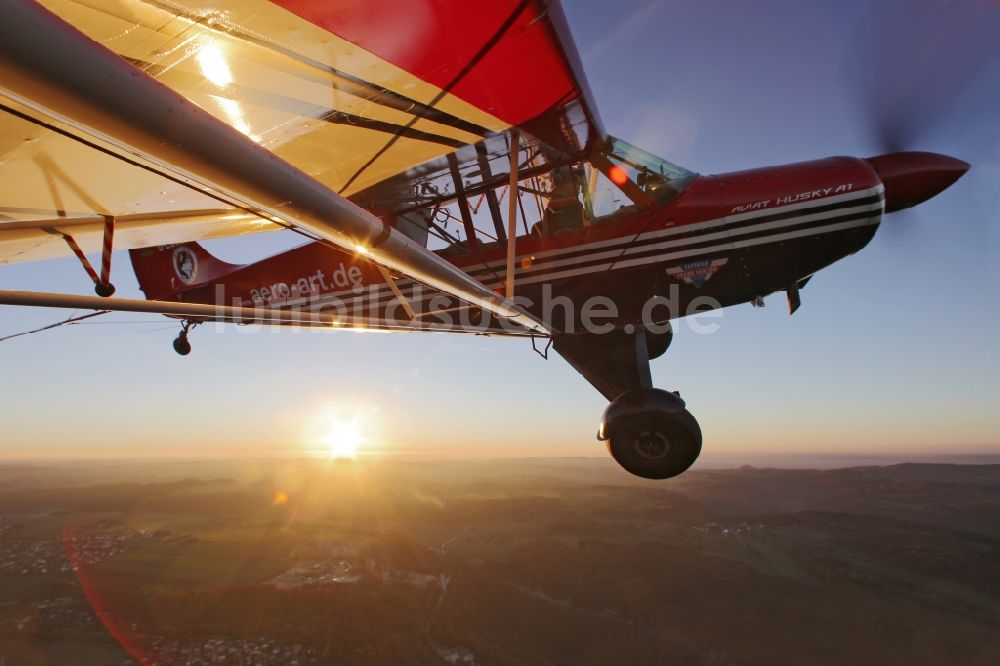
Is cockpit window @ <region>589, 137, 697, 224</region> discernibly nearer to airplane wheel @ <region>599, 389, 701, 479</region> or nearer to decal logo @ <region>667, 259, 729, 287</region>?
decal logo @ <region>667, 259, 729, 287</region>

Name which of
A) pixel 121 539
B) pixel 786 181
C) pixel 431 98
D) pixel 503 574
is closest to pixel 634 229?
pixel 786 181

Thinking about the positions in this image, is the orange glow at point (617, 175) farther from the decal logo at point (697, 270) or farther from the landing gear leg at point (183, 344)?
the landing gear leg at point (183, 344)

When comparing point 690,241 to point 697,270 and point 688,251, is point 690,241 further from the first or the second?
point 697,270

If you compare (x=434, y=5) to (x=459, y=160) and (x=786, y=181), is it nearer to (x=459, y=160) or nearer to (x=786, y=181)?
(x=459, y=160)

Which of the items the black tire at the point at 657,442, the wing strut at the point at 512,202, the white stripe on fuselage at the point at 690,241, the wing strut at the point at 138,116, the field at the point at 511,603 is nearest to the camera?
the wing strut at the point at 138,116

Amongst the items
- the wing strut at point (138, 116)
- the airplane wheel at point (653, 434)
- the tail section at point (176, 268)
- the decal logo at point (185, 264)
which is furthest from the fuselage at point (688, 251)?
the decal logo at point (185, 264)
